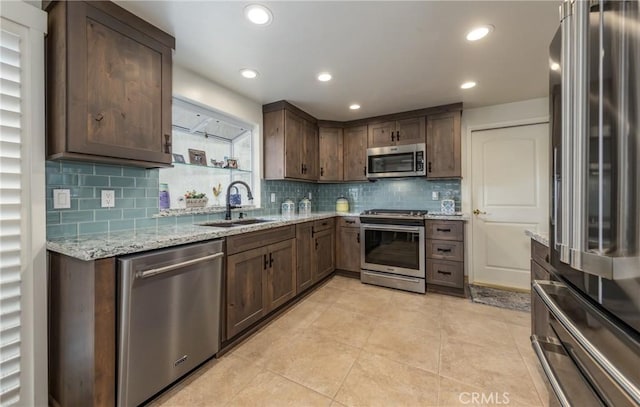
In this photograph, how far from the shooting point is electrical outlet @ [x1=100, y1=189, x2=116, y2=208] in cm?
171

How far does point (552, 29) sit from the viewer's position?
172 centimetres

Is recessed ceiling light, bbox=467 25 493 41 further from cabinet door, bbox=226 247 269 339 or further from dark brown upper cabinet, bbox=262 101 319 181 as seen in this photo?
cabinet door, bbox=226 247 269 339

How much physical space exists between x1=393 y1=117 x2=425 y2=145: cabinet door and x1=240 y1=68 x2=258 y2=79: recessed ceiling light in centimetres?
205

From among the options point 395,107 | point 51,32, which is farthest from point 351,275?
point 51,32

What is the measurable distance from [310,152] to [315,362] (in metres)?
2.65

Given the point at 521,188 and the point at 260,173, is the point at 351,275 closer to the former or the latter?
the point at 260,173

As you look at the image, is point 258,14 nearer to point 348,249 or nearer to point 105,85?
point 105,85

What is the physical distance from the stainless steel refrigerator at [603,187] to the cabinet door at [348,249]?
8.97 feet

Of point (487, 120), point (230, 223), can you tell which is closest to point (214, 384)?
point (230, 223)

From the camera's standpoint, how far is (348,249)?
3.54 m

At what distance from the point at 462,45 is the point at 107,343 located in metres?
2.95

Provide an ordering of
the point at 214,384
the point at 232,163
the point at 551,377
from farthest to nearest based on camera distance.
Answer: the point at 232,163 → the point at 214,384 → the point at 551,377

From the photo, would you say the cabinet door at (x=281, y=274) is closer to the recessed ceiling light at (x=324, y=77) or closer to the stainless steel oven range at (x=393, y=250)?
the stainless steel oven range at (x=393, y=250)

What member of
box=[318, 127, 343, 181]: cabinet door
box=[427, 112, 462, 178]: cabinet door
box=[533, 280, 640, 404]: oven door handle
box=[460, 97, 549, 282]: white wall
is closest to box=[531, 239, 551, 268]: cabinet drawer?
box=[533, 280, 640, 404]: oven door handle
